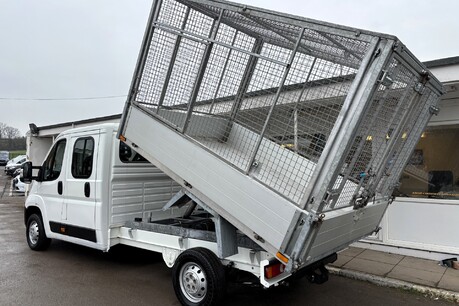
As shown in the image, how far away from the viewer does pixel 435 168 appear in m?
6.54

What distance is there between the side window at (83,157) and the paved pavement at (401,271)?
4230 millimetres

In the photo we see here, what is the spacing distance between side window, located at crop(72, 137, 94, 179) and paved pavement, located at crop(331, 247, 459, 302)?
4.23 m

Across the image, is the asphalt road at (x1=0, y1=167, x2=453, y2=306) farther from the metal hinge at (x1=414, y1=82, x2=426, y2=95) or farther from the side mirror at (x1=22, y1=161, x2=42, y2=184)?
the metal hinge at (x1=414, y1=82, x2=426, y2=95)

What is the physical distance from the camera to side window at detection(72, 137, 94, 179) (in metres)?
5.38

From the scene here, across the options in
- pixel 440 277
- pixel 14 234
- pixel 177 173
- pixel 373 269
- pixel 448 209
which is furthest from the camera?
pixel 14 234

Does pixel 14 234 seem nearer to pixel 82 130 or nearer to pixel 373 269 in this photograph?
pixel 82 130

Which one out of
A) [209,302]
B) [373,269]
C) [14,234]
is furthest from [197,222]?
[14,234]

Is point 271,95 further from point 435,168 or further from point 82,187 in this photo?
point 435,168

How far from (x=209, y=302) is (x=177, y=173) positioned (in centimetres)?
143

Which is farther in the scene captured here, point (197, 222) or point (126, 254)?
point (126, 254)

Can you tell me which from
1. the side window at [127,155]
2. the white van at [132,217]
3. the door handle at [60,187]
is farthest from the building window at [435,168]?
the door handle at [60,187]

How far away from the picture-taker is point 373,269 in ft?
18.4

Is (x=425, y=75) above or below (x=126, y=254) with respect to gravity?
above

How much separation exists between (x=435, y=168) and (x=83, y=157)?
625cm
